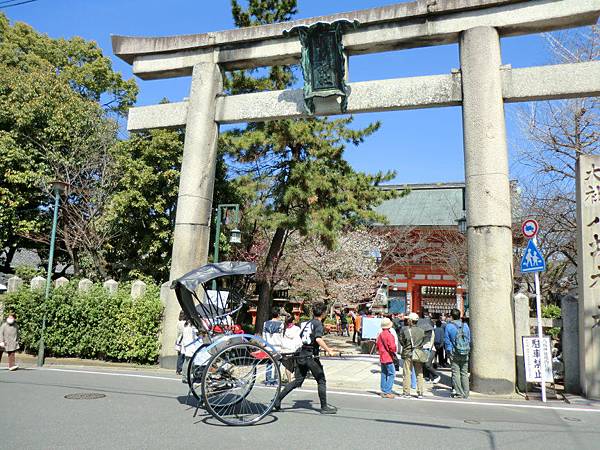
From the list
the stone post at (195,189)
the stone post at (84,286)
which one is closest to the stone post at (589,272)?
the stone post at (195,189)

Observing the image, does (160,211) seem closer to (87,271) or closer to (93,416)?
(87,271)

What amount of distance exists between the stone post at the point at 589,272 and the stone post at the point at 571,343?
28 cm

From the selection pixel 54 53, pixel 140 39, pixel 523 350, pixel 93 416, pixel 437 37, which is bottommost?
pixel 93 416

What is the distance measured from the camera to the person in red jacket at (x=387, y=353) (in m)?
8.73

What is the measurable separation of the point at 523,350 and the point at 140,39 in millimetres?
12640

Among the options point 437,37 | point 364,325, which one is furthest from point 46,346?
point 437,37

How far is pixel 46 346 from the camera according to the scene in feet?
44.8

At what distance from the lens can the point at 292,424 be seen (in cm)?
639

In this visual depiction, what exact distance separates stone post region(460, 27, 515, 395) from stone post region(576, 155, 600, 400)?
1.25 meters

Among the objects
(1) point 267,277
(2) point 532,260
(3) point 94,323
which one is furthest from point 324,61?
(3) point 94,323

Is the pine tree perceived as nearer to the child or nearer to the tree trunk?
the tree trunk

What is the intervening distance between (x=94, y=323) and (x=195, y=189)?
15.9 ft

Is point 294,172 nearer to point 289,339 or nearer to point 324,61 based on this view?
point 324,61

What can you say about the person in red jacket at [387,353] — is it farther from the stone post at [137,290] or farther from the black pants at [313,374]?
the stone post at [137,290]
